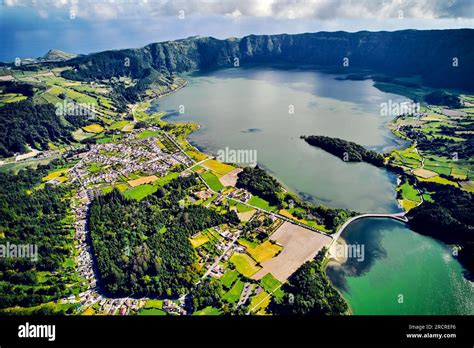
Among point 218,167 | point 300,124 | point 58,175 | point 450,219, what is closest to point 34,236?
point 58,175

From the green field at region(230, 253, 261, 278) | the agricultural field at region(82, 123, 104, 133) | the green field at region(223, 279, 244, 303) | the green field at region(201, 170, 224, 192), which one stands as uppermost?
the agricultural field at region(82, 123, 104, 133)

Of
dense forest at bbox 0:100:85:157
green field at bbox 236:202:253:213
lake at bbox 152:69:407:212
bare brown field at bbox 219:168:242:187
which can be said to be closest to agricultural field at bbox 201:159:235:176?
bare brown field at bbox 219:168:242:187

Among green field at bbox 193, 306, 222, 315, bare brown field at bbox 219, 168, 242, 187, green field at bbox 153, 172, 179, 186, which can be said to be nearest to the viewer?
green field at bbox 193, 306, 222, 315

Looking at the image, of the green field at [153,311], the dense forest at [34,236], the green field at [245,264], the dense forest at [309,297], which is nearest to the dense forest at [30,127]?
the dense forest at [34,236]

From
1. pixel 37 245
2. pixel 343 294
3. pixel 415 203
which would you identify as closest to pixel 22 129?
pixel 37 245

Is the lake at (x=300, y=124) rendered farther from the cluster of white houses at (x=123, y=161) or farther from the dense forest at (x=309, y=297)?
the dense forest at (x=309, y=297)

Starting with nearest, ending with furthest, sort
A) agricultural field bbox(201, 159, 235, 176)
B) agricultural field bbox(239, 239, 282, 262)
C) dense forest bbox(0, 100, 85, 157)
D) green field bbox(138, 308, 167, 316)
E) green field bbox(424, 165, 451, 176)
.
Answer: green field bbox(138, 308, 167, 316)
agricultural field bbox(239, 239, 282, 262)
green field bbox(424, 165, 451, 176)
agricultural field bbox(201, 159, 235, 176)
dense forest bbox(0, 100, 85, 157)

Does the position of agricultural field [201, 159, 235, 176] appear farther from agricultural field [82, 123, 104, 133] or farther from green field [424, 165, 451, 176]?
agricultural field [82, 123, 104, 133]

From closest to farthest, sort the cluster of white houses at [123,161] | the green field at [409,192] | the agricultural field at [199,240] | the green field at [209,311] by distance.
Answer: the green field at [209,311] → the agricultural field at [199,240] → the green field at [409,192] → the cluster of white houses at [123,161]
